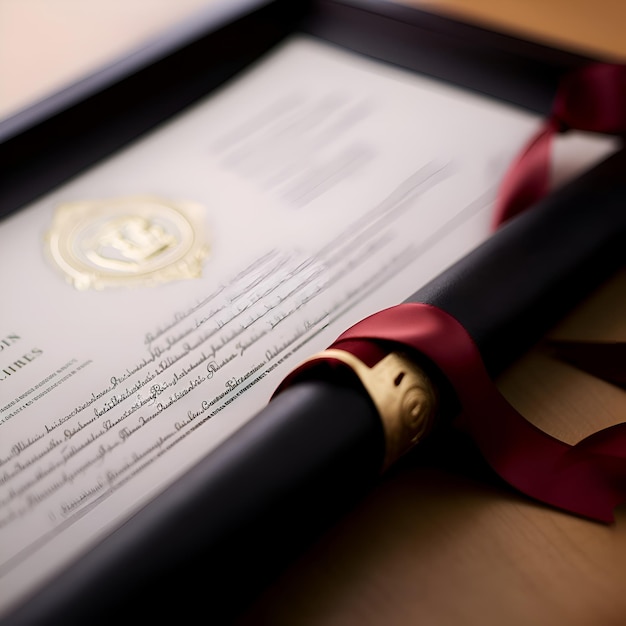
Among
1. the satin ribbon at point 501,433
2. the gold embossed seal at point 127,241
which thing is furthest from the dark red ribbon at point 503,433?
the gold embossed seal at point 127,241

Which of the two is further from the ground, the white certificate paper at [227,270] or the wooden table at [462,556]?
the white certificate paper at [227,270]

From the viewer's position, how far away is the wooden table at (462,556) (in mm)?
301

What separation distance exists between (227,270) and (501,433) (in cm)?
19

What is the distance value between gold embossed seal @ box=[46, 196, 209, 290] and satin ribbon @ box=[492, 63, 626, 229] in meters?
0.19

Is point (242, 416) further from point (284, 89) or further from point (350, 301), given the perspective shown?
point (284, 89)

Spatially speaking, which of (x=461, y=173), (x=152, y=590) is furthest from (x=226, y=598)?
(x=461, y=173)

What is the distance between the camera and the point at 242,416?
37 centimetres

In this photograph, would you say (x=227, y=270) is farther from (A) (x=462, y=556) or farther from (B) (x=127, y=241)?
(A) (x=462, y=556)

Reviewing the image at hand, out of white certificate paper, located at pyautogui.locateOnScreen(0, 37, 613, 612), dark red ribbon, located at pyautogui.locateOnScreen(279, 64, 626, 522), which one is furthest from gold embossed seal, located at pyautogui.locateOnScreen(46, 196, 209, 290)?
dark red ribbon, located at pyautogui.locateOnScreen(279, 64, 626, 522)

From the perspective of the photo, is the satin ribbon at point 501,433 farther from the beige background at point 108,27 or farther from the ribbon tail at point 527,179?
the beige background at point 108,27

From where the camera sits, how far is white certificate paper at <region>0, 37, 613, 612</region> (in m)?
0.35

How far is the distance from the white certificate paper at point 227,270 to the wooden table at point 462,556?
75mm

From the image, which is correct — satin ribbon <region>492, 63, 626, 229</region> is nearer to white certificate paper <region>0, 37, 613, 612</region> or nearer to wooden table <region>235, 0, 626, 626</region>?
white certificate paper <region>0, 37, 613, 612</region>

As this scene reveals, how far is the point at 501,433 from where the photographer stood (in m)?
0.34
